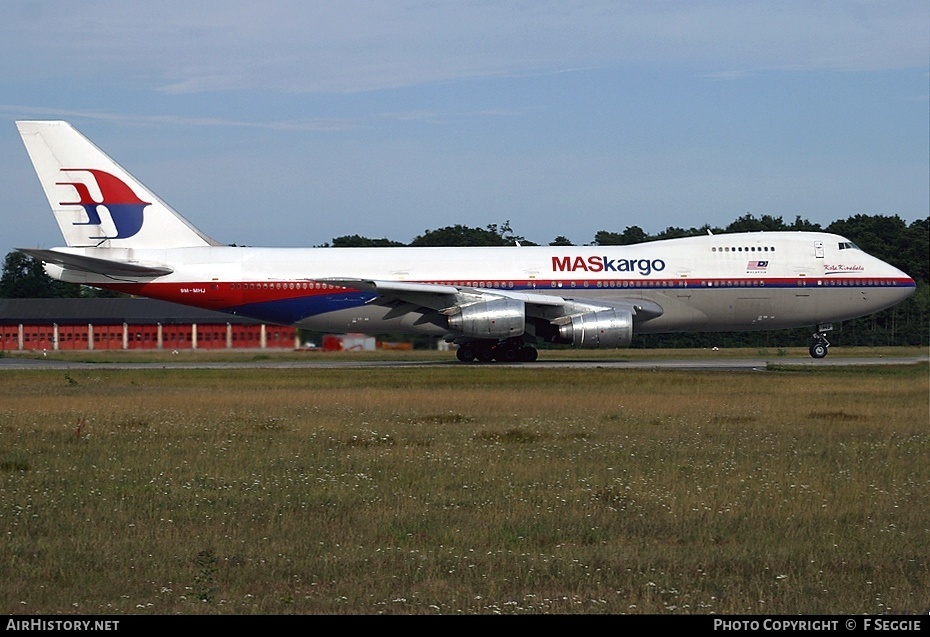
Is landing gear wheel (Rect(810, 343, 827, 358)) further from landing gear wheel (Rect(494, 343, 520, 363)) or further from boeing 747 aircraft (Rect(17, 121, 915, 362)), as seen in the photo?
landing gear wheel (Rect(494, 343, 520, 363))

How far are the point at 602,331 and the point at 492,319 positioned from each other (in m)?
3.59

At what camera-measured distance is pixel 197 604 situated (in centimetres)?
805

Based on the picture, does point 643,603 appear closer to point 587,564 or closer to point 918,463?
point 587,564

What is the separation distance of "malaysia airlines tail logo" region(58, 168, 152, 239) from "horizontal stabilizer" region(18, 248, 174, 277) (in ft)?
5.74

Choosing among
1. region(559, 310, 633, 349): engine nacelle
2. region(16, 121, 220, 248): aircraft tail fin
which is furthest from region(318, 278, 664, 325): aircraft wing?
region(16, 121, 220, 248): aircraft tail fin

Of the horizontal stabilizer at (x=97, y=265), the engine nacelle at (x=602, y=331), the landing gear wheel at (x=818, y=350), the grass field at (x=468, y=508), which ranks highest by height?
the horizontal stabilizer at (x=97, y=265)

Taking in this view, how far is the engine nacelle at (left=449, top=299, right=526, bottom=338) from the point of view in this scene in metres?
36.2

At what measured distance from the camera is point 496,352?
3997 centimetres

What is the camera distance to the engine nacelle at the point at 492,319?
3623 centimetres

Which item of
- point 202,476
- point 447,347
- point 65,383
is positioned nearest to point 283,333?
point 447,347

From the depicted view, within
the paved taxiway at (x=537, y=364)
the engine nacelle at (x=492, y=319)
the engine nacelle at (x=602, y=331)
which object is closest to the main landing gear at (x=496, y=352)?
the paved taxiway at (x=537, y=364)

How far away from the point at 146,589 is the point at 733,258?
33206 millimetres

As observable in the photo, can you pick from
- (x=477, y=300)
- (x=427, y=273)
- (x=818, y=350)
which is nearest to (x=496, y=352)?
(x=477, y=300)

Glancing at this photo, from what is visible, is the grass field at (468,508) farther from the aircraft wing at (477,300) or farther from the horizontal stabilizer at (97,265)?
the horizontal stabilizer at (97,265)
